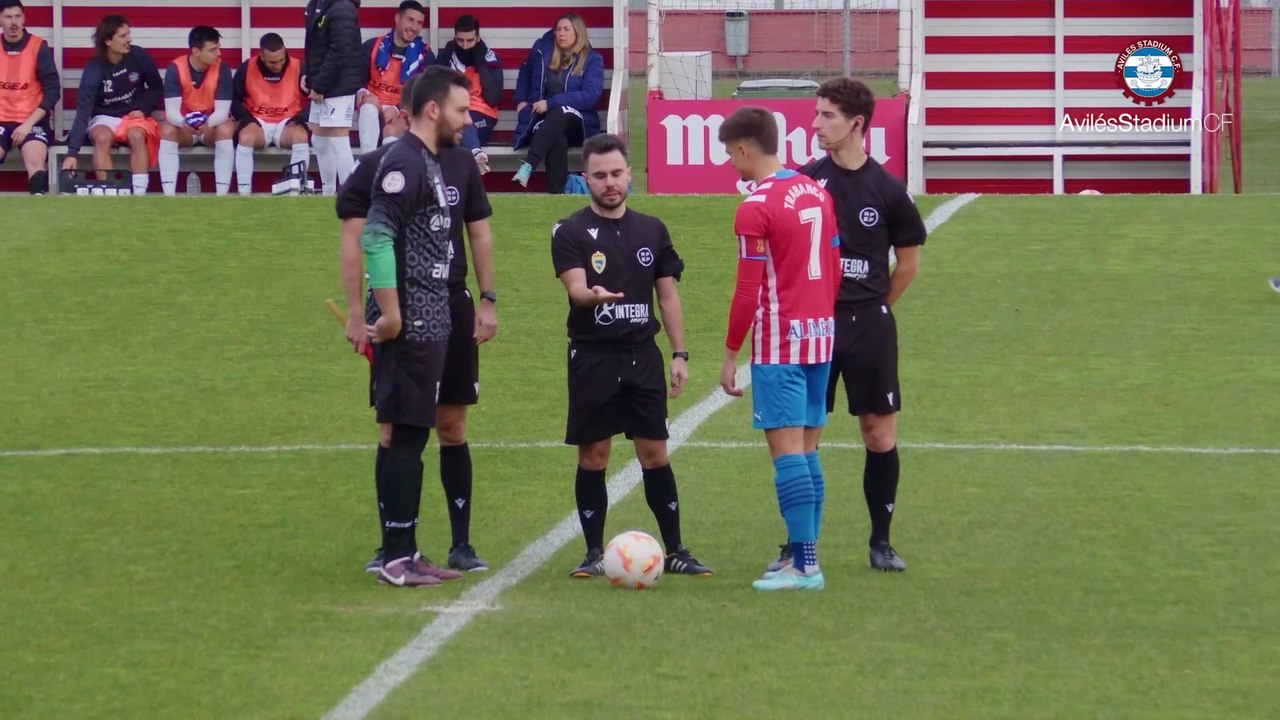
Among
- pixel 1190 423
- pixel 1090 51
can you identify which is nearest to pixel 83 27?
pixel 1090 51

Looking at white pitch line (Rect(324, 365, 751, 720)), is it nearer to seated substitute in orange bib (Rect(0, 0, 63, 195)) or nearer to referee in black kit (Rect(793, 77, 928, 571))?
referee in black kit (Rect(793, 77, 928, 571))

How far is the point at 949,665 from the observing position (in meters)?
5.63

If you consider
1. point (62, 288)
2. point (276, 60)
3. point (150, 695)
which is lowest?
point (150, 695)

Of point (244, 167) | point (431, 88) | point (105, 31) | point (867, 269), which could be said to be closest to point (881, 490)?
point (867, 269)

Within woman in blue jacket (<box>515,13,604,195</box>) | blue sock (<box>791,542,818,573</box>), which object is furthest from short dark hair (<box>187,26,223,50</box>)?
blue sock (<box>791,542,818,573</box>)

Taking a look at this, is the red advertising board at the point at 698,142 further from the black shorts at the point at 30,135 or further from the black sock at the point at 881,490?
the black sock at the point at 881,490

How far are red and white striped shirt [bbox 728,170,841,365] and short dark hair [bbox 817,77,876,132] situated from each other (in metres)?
0.37

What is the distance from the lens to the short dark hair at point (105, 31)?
17672 millimetres

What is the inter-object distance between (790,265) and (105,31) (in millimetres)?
12957

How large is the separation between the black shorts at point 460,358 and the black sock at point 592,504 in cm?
53

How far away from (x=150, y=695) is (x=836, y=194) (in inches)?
125

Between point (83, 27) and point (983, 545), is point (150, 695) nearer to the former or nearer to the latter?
point (983, 545)

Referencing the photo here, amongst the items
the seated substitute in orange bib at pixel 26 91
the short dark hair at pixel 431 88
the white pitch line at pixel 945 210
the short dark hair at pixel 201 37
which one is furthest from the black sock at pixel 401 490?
the seated substitute in orange bib at pixel 26 91

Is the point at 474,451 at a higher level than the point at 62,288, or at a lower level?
lower
